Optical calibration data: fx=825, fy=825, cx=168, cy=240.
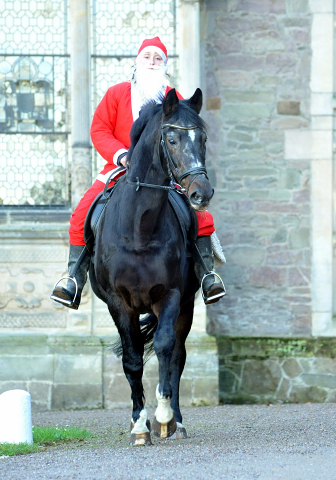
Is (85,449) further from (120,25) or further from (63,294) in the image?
(120,25)

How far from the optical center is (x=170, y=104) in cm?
511

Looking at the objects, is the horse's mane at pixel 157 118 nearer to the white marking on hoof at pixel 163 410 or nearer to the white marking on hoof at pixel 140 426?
the white marking on hoof at pixel 163 410

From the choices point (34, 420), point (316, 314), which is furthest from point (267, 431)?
point (316, 314)

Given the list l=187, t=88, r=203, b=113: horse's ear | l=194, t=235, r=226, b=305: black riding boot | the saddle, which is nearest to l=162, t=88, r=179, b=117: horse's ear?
l=187, t=88, r=203, b=113: horse's ear

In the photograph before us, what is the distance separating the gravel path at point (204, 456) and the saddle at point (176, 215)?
4.75 ft

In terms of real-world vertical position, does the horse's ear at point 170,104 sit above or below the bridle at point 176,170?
above

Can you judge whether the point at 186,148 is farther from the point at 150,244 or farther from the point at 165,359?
the point at 165,359

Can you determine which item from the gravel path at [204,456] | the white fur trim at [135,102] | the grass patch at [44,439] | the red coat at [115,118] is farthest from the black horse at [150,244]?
the grass patch at [44,439]

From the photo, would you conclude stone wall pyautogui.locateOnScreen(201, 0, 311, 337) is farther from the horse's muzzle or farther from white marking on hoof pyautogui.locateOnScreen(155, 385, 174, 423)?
the horse's muzzle

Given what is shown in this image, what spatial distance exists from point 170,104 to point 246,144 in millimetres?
4974

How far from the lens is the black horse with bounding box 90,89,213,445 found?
509 cm

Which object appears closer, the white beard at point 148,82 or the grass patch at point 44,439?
the grass patch at point 44,439

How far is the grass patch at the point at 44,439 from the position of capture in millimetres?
5672

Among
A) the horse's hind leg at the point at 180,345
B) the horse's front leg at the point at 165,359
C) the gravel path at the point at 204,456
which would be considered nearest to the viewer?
the gravel path at the point at 204,456
